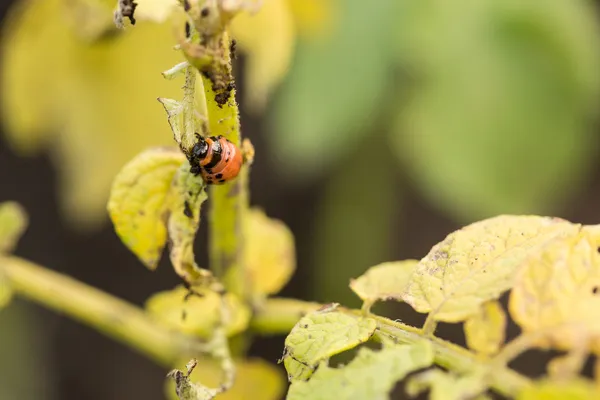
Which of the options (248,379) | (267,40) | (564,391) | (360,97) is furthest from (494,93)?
(564,391)

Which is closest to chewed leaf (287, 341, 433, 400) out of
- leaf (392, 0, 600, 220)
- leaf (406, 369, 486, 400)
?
leaf (406, 369, 486, 400)

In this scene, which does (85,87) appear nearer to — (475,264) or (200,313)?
(200,313)

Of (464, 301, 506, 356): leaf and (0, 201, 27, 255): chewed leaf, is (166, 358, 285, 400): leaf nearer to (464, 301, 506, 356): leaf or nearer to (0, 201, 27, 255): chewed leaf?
(0, 201, 27, 255): chewed leaf

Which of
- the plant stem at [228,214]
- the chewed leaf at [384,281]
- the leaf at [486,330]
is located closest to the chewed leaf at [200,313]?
the plant stem at [228,214]

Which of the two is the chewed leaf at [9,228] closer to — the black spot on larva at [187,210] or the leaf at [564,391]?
the black spot on larva at [187,210]

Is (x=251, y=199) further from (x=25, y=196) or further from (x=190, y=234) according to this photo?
(x=190, y=234)

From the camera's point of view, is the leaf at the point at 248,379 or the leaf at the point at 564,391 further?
the leaf at the point at 248,379

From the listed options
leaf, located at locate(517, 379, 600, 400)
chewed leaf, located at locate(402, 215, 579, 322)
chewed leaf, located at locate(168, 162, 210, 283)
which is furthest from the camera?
chewed leaf, located at locate(168, 162, 210, 283)
